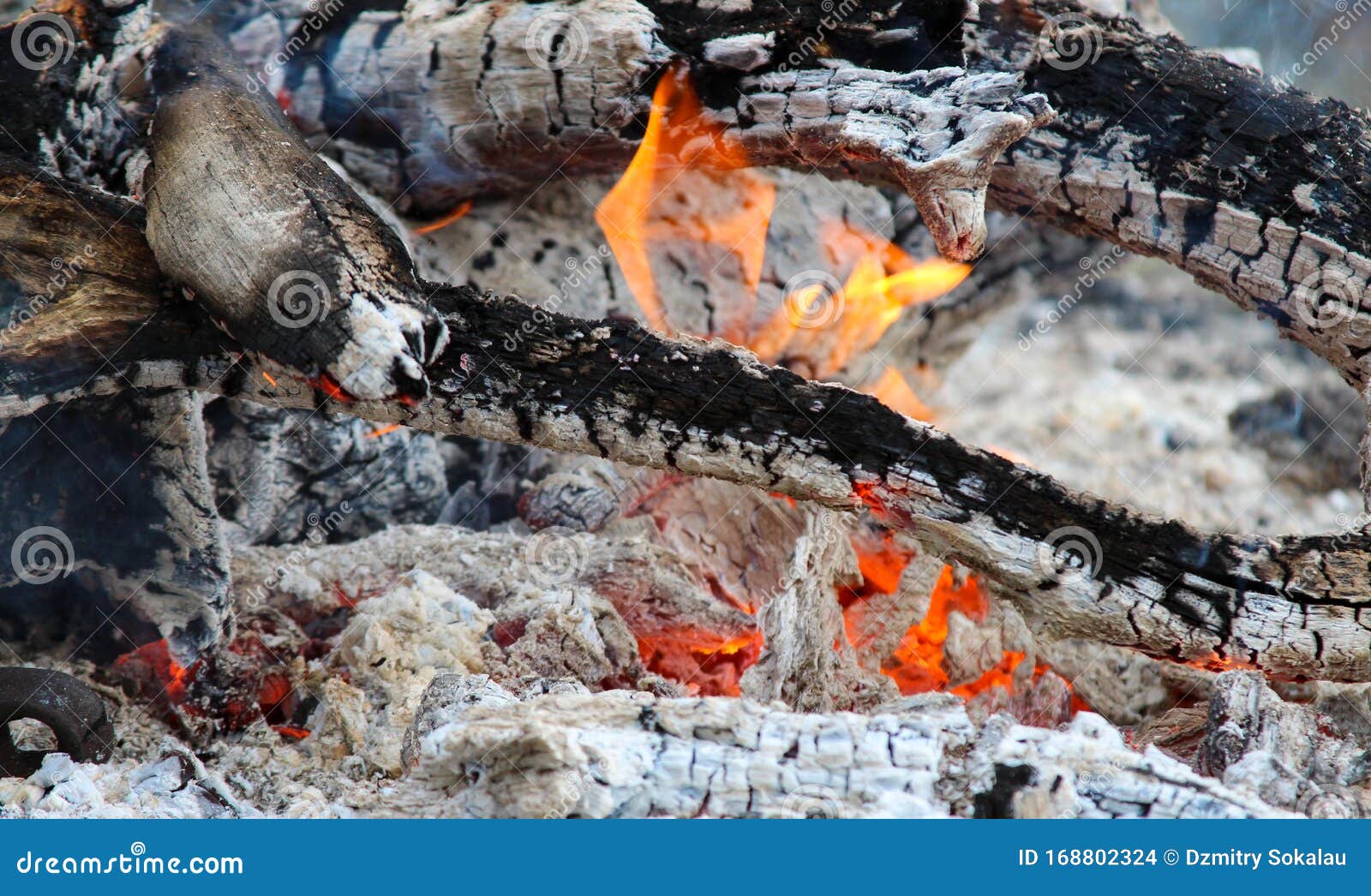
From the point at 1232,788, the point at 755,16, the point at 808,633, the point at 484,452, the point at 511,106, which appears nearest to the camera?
the point at 1232,788

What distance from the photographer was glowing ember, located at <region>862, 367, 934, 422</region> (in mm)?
4312

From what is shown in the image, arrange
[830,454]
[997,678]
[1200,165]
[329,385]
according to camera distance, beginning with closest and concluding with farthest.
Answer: [329,385], [830,454], [1200,165], [997,678]

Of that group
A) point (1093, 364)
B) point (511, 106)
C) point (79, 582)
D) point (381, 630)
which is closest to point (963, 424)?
point (1093, 364)

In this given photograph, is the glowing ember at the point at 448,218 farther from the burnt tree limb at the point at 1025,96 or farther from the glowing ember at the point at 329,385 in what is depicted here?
the glowing ember at the point at 329,385

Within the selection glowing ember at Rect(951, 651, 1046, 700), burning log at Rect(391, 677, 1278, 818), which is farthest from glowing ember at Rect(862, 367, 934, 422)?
burning log at Rect(391, 677, 1278, 818)

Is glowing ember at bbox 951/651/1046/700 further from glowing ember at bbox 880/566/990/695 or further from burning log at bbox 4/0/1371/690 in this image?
burning log at bbox 4/0/1371/690

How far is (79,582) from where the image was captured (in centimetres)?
291

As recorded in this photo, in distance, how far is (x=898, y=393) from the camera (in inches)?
172

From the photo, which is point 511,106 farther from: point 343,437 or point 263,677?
point 263,677

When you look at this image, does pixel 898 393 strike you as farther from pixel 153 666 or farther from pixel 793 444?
pixel 153 666

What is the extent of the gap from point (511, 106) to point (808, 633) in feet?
5.86

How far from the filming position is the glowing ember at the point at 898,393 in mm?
4312

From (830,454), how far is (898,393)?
2004 millimetres

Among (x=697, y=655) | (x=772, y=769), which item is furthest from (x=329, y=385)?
(x=697, y=655)
